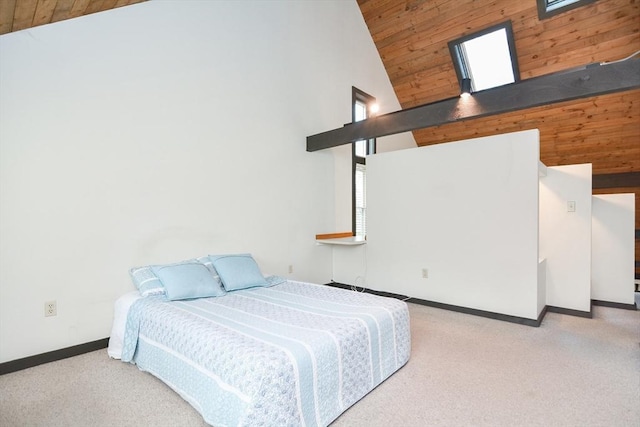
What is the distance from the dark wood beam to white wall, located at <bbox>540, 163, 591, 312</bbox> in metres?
1.49

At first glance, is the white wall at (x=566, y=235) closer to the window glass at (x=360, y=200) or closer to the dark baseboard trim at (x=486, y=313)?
the dark baseboard trim at (x=486, y=313)

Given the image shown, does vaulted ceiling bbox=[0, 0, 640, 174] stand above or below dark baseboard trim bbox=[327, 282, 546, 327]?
above

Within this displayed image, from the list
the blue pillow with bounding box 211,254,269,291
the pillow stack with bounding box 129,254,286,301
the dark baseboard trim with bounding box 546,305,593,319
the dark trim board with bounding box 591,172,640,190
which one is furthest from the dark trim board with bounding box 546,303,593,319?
the blue pillow with bounding box 211,254,269,291

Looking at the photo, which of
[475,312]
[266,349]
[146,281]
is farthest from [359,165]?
[266,349]

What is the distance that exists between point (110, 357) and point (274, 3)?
433 centimetres

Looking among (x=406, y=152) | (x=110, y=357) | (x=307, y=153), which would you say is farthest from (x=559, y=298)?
(x=110, y=357)

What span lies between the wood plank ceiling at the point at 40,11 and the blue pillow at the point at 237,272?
219 centimetres

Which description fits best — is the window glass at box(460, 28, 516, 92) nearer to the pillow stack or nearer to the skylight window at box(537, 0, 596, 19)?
the skylight window at box(537, 0, 596, 19)

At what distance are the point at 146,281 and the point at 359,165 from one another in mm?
3826

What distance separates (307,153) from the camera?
181 inches

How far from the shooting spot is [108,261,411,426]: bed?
1.55 m

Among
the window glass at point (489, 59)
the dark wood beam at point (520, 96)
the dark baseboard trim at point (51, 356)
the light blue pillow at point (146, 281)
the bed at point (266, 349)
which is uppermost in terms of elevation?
the window glass at point (489, 59)

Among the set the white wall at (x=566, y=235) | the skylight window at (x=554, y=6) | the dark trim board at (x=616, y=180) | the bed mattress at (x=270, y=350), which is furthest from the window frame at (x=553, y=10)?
the bed mattress at (x=270, y=350)

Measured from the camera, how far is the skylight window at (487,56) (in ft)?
15.5
